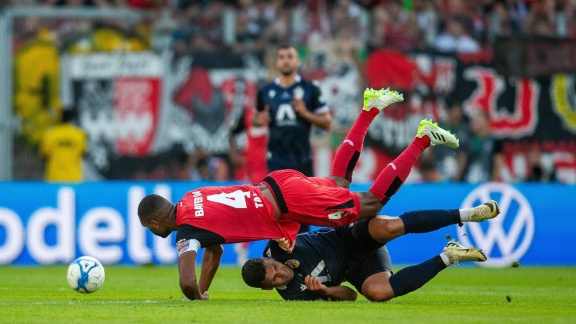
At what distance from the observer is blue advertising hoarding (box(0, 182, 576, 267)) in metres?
16.6

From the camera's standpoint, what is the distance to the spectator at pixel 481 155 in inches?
790

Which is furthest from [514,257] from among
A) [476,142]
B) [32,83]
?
[32,83]

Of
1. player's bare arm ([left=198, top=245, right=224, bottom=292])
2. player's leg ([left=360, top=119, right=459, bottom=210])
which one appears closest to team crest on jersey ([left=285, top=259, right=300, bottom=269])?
player's bare arm ([left=198, top=245, right=224, bottom=292])

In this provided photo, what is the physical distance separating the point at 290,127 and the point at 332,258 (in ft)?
12.7

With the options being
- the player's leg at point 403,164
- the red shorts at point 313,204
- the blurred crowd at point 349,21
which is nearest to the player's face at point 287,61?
the player's leg at point 403,164

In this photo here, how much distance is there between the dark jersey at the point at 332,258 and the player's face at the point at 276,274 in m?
0.16

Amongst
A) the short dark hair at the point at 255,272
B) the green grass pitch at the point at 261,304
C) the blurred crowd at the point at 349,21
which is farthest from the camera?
the blurred crowd at the point at 349,21

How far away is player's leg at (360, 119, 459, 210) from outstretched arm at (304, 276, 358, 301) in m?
0.90

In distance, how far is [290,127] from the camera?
13562mm

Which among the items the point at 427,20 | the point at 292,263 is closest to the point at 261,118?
the point at 292,263

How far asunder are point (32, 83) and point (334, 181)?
35.1 feet

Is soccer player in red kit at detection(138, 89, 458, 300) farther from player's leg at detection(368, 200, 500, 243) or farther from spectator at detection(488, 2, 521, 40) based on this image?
spectator at detection(488, 2, 521, 40)

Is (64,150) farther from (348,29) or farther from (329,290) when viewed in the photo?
(329,290)

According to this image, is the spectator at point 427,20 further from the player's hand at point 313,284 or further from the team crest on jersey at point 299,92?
the player's hand at point 313,284
